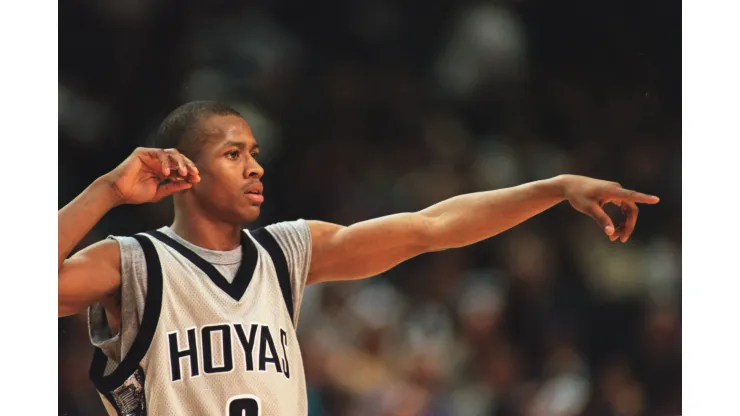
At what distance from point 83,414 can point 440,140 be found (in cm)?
192

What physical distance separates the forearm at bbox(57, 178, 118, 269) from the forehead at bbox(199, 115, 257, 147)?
1.49ft

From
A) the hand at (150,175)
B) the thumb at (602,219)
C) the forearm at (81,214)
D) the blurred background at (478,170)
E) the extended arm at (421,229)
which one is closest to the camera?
the forearm at (81,214)

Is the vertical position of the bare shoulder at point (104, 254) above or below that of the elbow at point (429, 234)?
below

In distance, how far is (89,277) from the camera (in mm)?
2801

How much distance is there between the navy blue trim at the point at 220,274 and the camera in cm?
303

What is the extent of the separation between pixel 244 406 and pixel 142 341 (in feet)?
1.16

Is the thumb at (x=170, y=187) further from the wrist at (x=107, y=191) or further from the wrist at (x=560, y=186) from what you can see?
the wrist at (x=560, y=186)

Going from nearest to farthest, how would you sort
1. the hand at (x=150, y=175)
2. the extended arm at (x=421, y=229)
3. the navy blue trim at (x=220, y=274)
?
the hand at (x=150, y=175), the navy blue trim at (x=220, y=274), the extended arm at (x=421, y=229)

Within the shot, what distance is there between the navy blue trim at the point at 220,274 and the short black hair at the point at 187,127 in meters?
0.28

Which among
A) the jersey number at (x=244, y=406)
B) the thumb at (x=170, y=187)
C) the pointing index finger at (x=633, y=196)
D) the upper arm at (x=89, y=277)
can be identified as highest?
the thumb at (x=170, y=187)

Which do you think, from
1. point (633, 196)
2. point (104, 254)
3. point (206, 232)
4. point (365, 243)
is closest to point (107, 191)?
point (104, 254)

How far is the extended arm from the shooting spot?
3133 millimetres

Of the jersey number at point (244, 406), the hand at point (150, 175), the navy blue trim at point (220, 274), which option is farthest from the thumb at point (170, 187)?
the jersey number at point (244, 406)
